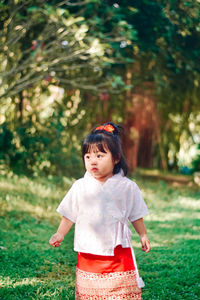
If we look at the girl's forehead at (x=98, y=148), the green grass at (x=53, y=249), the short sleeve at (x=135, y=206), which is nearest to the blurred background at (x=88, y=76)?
the green grass at (x=53, y=249)

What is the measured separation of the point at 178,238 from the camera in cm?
495

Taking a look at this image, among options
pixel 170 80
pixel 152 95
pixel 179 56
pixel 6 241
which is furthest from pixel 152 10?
pixel 6 241

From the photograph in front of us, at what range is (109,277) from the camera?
2.43 meters

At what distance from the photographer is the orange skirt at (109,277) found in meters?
2.43

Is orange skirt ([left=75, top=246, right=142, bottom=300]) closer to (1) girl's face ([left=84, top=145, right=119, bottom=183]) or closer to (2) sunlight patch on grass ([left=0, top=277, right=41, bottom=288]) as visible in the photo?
(1) girl's face ([left=84, top=145, right=119, bottom=183])

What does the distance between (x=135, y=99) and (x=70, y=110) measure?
1.97m

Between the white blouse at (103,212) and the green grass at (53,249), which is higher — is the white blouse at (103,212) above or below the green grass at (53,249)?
above

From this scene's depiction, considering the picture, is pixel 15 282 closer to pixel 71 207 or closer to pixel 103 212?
pixel 71 207

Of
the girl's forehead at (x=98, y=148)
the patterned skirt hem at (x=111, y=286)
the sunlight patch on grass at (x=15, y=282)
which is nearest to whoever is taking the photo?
the patterned skirt hem at (x=111, y=286)

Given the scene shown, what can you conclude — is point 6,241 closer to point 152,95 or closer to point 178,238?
point 178,238

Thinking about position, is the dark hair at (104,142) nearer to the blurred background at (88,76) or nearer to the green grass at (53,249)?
the green grass at (53,249)

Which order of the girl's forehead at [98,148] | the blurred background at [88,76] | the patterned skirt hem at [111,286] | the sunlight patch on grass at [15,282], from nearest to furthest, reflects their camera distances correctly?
the patterned skirt hem at [111,286] < the girl's forehead at [98,148] < the sunlight patch on grass at [15,282] < the blurred background at [88,76]

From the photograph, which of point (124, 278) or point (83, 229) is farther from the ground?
point (83, 229)

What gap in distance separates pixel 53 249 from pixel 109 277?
188cm
